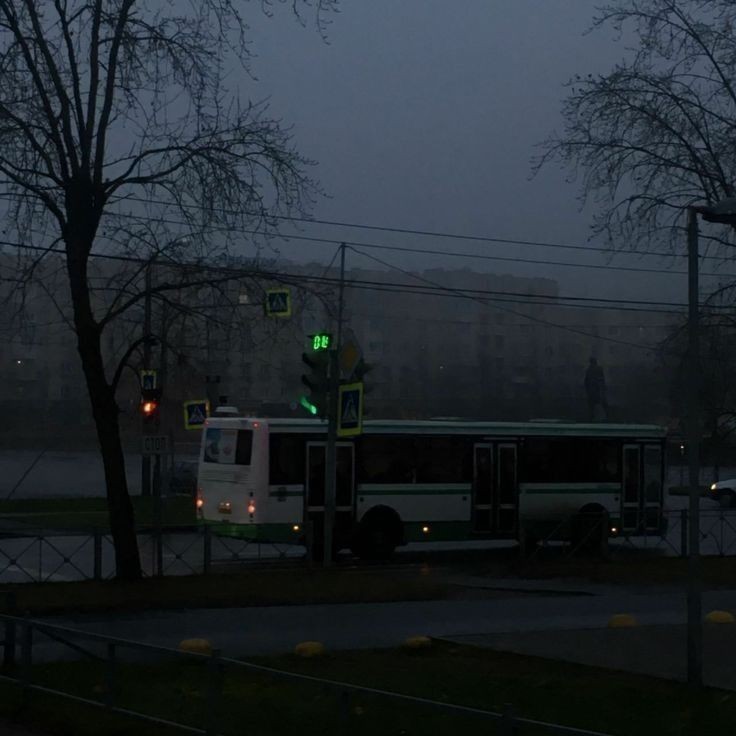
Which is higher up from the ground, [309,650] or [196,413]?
[196,413]

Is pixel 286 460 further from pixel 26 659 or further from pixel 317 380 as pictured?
pixel 26 659

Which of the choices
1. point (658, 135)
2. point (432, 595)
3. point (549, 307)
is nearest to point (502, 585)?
point (432, 595)

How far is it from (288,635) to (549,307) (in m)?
16.8

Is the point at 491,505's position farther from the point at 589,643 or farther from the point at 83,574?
the point at 589,643

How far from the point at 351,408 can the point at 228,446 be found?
19.5 feet

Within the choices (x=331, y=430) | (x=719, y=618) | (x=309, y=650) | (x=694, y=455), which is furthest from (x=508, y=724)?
(x=331, y=430)

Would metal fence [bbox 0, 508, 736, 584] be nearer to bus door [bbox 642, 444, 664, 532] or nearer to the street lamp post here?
bus door [bbox 642, 444, 664, 532]

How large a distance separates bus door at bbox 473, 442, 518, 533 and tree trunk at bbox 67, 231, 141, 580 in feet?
34.8

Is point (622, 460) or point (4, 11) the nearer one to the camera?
point (4, 11)

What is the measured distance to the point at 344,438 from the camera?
2739 cm

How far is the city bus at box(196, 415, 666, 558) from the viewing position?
27016 mm

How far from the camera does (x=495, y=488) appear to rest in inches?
1152

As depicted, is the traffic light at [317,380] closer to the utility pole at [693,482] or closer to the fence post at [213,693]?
the utility pole at [693,482]

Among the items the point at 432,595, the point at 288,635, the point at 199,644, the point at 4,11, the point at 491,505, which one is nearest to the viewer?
the point at 199,644
